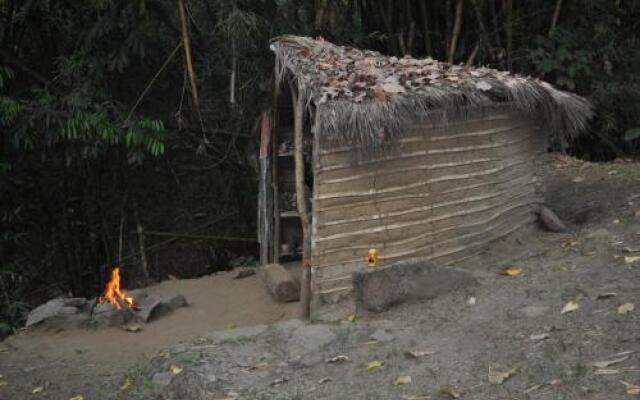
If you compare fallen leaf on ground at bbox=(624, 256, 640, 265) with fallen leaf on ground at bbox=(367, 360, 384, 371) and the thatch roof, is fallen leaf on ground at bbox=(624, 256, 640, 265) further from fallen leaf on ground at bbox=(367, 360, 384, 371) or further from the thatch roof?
fallen leaf on ground at bbox=(367, 360, 384, 371)

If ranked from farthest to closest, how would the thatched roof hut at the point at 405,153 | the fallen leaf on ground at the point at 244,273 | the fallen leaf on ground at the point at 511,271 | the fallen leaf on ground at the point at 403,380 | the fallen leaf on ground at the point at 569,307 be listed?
the fallen leaf on ground at the point at 244,273
the fallen leaf on ground at the point at 511,271
the thatched roof hut at the point at 405,153
the fallen leaf on ground at the point at 569,307
the fallen leaf on ground at the point at 403,380

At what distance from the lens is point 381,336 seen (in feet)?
17.0

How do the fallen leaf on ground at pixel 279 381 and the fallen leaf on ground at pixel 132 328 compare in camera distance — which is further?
the fallen leaf on ground at pixel 132 328

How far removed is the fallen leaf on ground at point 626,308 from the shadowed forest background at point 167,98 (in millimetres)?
5524

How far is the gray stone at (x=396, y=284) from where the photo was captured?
5.67 metres

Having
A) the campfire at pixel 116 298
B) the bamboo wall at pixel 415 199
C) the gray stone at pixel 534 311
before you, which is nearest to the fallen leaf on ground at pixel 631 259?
the gray stone at pixel 534 311

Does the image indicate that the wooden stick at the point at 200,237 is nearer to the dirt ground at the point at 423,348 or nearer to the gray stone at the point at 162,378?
the dirt ground at the point at 423,348

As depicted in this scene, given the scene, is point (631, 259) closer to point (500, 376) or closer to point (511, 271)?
point (511, 271)

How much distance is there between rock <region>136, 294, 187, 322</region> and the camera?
23.2ft

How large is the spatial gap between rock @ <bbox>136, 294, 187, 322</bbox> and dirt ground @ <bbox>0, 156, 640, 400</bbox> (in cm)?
17

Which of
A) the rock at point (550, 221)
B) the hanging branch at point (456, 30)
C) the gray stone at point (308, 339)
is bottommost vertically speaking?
the gray stone at point (308, 339)

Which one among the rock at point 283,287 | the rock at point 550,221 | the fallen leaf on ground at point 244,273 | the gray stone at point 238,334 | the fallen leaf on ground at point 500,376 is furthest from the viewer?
the fallen leaf on ground at point 244,273

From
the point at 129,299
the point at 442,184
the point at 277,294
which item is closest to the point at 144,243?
the point at 129,299

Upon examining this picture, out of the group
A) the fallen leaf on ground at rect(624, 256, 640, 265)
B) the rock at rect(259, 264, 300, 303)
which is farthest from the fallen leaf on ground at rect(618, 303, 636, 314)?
the rock at rect(259, 264, 300, 303)
